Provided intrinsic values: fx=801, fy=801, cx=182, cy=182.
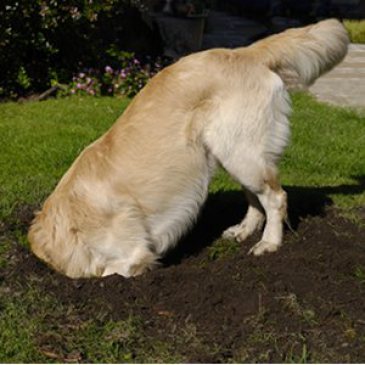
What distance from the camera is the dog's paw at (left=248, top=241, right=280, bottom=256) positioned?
5176 mm

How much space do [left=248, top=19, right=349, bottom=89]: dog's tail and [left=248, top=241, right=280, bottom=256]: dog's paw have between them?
40.4 inches

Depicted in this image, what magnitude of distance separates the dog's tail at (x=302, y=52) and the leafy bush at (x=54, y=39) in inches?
212

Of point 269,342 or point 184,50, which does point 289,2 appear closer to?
point 184,50

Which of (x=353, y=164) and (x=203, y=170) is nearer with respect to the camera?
(x=203, y=170)

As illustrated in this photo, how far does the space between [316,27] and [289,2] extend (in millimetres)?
13686

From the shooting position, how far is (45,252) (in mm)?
4953

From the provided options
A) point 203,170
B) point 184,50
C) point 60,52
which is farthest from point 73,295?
point 184,50

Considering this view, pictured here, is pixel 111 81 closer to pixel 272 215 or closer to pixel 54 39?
pixel 54 39

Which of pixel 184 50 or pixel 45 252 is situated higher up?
pixel 45 252

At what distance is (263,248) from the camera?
5.20m

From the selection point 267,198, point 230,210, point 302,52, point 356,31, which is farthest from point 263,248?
point 356,31

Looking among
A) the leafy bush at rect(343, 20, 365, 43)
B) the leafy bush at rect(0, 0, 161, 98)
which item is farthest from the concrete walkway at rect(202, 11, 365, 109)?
the leafy bush at rect(0, 0, 161, 98)

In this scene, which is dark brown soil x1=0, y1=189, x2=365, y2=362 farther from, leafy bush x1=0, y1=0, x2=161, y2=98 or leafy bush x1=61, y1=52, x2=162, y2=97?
leafy bush x1=0, y1=0, x2=161, y2=98

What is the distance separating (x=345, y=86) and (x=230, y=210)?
19.3ft
